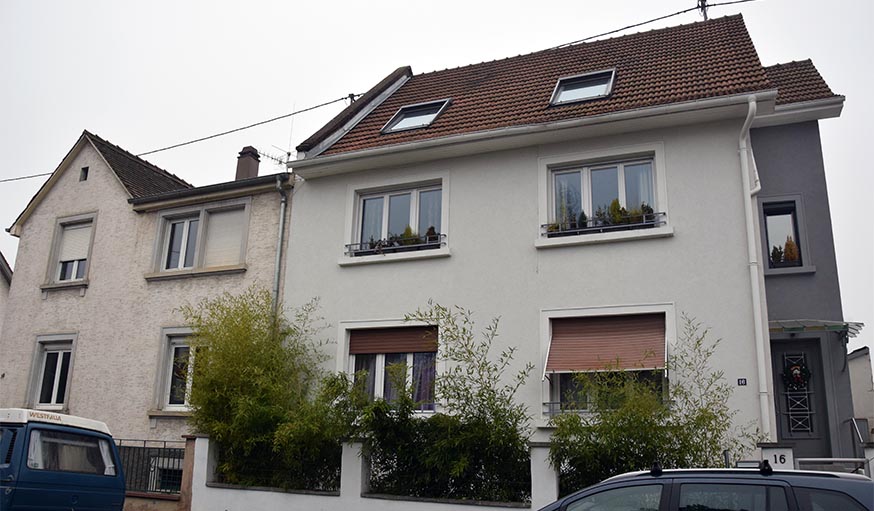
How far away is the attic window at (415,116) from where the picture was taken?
14370mm

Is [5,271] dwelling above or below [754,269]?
above

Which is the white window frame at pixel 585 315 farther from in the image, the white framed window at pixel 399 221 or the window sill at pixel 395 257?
the white framed window at pixel 399 221

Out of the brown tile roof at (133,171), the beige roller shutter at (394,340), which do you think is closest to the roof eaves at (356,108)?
the beige roller shutter at (394,340)

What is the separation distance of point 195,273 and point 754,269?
1014 cm

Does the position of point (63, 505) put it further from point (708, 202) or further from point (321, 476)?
point (708, 202)

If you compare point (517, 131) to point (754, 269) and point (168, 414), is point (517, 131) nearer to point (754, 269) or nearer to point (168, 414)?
point (754, 269)

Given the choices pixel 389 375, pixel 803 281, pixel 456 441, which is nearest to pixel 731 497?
pixel 456 441

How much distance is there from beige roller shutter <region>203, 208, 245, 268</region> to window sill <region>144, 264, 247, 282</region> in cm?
25

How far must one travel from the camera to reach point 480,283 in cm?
1212

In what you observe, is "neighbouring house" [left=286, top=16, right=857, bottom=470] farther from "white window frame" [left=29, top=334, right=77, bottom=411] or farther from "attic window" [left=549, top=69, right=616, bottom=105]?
"white window frame" [left=29, top=334, right=77, bottom=411]

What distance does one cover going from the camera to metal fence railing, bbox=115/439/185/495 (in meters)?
12.5

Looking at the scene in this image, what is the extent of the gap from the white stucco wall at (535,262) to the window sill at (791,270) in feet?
9.13

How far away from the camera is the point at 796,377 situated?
12609mm

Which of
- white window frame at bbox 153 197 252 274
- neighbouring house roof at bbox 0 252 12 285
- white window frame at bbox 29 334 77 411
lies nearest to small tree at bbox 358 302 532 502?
white window frame at bbox 153 197 252 274
